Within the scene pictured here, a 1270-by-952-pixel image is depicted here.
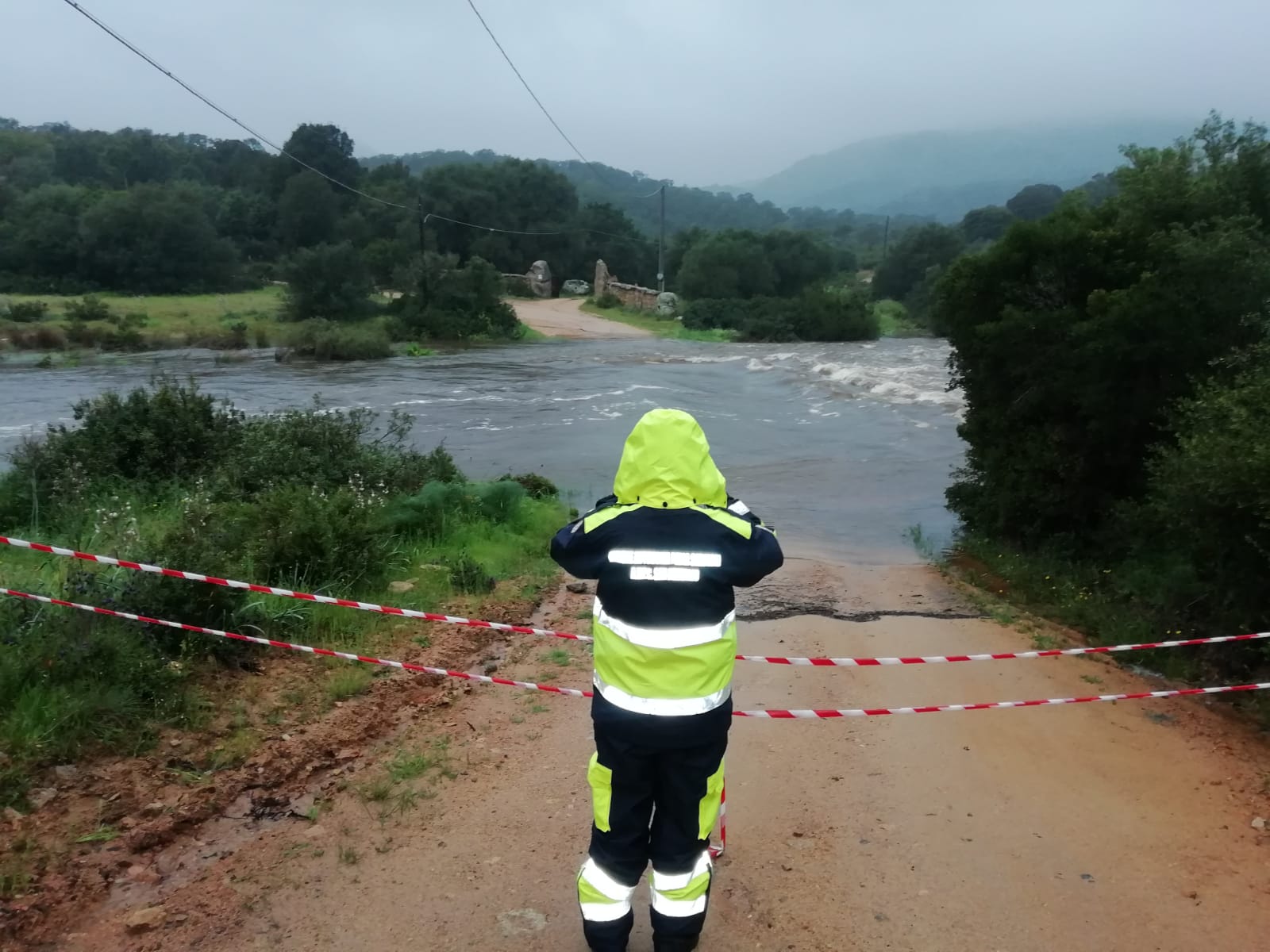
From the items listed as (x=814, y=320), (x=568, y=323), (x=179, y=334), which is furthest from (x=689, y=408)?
(x=568, y=323)

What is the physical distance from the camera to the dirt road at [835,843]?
3680 millimetres

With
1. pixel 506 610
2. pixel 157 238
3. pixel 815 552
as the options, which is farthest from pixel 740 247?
pixel 506 610

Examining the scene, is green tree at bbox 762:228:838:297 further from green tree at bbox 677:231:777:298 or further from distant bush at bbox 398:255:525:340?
distant bush at bbox 398:255:525:340

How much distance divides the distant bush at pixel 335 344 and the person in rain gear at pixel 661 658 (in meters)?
40.0

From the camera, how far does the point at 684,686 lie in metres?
3.14

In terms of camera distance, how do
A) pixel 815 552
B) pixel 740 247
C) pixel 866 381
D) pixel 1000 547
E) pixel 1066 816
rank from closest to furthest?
pixel 1066 816 → pixel 1000 547 → pixel 815 552 → pixel 866 381 → pixel 740 247

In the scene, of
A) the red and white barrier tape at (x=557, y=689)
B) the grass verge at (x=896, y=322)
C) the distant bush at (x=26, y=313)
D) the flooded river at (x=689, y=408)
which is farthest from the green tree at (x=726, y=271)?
the red and white barrier tape at (x=557, y=689)

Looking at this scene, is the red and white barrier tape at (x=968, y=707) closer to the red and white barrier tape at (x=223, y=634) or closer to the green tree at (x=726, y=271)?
the red and white barrier tape at (x=223, y=634)

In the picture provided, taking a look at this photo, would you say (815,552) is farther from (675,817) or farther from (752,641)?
(675,817)

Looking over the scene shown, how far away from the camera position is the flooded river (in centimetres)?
1574

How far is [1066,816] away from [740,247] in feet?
220

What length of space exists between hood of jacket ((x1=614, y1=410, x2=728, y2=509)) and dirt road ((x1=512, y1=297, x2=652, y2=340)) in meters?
50.9

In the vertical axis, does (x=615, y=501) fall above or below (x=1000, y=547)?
above

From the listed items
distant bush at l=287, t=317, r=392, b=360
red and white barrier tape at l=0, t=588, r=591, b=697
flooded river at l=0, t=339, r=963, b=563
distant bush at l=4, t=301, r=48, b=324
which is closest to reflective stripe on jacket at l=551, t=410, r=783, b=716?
red and white barrier tape at l=0, t=588, r=591, b=697
